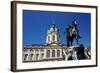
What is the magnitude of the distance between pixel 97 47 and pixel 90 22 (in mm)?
230

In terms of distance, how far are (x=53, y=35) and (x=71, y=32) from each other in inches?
6.6

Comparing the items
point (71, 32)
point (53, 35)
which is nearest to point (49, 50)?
point (53, 35)

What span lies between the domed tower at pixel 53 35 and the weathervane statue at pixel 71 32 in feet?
0.30

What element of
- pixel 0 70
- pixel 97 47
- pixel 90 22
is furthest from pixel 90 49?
pixel 0 70

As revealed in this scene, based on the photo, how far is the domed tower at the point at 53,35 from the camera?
1.85m

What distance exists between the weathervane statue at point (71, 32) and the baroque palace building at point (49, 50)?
7 cm

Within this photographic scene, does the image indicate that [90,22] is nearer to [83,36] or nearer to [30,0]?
[83,36]

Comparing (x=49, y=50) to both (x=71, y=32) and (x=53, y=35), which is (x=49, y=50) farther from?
(x=71, y=32)

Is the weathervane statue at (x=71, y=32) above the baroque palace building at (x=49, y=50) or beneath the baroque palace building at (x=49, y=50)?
above

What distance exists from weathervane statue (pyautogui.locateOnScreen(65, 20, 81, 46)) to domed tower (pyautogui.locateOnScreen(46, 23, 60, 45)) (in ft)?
0.30

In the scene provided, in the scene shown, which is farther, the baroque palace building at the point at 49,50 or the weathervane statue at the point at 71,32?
the weathervane statue at the point at 71,32

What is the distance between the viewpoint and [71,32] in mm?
1933

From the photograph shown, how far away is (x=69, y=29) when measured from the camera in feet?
6.30

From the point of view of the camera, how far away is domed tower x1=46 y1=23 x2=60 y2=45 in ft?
6.06
